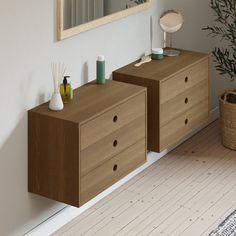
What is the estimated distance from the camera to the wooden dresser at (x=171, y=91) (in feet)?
12.2

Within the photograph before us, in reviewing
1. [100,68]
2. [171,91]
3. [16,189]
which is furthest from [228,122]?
[16,189]

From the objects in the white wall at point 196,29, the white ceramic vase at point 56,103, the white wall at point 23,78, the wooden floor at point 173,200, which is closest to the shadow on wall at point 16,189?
the white wall at point 23,78

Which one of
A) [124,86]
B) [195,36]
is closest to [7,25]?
[124,86]

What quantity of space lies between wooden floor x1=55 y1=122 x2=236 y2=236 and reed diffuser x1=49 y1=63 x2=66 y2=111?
2.16 ft

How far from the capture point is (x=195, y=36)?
14.8 feet

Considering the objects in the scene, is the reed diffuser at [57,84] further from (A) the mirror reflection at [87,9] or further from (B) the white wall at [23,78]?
(A) the mirror reflection at [87,9]

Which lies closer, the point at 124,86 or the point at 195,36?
the point at 124,86

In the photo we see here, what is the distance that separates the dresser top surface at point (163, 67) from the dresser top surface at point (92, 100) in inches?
7.7

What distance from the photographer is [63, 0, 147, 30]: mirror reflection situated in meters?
3.32

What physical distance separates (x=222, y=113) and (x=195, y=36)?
52 cm

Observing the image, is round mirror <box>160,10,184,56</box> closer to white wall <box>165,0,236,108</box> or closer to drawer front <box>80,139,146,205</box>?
white wall <box>165,0,236,108</box>

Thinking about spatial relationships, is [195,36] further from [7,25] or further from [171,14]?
[7,25]

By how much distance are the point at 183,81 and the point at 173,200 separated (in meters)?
0.65

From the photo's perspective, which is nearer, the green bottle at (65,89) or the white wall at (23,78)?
the white wall at (23,78)
